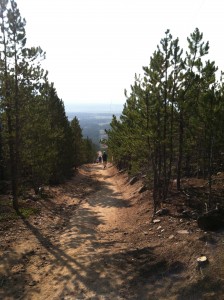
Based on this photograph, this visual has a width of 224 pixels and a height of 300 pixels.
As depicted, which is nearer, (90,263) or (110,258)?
(90,263)

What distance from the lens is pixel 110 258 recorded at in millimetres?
12070

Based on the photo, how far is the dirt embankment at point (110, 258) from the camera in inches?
372

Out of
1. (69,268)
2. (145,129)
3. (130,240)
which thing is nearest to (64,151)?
(145,129)

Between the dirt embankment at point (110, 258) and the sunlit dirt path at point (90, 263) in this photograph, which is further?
the sunlit dirt path at point (90, 263)

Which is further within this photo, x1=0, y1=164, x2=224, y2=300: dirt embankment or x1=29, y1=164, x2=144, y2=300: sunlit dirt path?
x1=29, y1=164, x2=144, y2=300: sunlit dirt path

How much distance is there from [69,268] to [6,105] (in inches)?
429

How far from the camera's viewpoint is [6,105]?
18.3 metres

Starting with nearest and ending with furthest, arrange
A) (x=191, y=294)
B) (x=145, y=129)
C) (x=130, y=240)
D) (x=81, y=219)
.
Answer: (x=191, y=294) → (x=130, y=240) → (x=145, y=129) → (x=81, y=219)

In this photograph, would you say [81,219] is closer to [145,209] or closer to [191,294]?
[145,209]

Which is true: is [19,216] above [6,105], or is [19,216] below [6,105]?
below

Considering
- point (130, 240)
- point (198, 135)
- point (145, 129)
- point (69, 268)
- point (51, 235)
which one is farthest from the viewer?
point (198, 135)

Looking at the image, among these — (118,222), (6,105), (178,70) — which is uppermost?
(178,70)

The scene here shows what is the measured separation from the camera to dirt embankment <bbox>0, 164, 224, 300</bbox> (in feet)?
31.0

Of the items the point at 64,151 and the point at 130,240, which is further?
the point at 64,151
